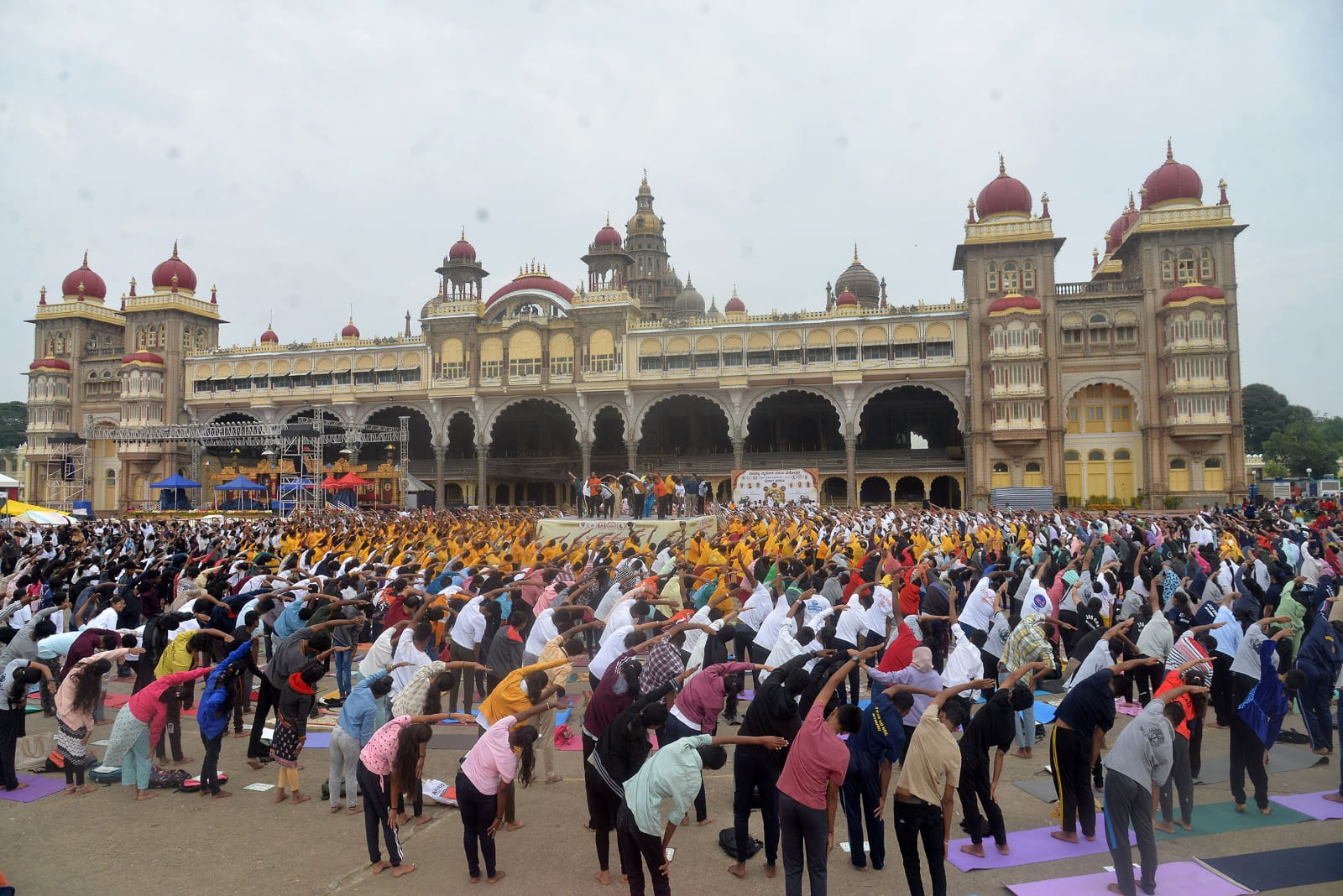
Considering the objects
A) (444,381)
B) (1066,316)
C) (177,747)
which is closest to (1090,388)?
(1066,316)

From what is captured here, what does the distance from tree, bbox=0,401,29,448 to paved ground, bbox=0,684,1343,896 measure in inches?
3954

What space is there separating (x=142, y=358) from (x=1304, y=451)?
85.0 meters

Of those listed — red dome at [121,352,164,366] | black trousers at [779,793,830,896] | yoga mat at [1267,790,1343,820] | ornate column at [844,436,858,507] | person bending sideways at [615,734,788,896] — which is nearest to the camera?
person bending sideways at [615,734,788,896]

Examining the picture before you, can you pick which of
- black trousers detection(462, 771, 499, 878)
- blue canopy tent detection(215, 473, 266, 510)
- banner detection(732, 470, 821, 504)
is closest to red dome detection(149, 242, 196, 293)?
blue canopy tent detection(215, 473, 266, 510)

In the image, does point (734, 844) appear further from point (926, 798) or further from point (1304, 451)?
point (1304, 451)

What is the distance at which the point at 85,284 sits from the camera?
2046 inches

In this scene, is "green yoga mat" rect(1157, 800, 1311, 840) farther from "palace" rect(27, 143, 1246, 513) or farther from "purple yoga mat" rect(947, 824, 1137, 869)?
"palace" rect(27, 143, 1246, 513)

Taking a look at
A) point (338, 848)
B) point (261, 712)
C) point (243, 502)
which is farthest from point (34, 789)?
point (243, 502)

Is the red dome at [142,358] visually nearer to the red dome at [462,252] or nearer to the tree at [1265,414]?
the red dome at [462,252]

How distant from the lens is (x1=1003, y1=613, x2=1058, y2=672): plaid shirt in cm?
699

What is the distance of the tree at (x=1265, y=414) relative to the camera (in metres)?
73.5

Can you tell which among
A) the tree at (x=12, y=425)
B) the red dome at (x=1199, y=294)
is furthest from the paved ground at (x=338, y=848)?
the tree at (x=12, y=425)

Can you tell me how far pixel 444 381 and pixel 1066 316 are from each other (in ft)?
105

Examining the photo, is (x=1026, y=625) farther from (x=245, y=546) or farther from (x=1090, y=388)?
(x=1090, y=388)
